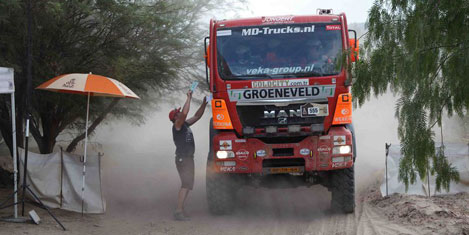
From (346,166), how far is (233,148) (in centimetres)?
177

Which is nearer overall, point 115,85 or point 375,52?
point 375,52

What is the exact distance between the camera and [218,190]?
354 inches

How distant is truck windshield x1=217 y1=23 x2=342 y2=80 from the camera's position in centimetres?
848

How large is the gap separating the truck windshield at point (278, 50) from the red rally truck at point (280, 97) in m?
0.02

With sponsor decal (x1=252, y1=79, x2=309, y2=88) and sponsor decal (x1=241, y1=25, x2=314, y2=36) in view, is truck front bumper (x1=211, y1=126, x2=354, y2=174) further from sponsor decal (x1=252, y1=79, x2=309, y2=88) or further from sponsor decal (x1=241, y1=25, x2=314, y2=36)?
sponsor decal (x1=241, y1=25, x2=314, y2=36)

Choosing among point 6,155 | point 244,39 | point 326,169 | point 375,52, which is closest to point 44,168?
point 244,39

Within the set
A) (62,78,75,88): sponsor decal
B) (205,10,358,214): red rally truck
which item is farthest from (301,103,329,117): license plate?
(62,78,75,88): sponsor decal

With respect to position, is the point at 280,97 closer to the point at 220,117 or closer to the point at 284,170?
the point at 220,117

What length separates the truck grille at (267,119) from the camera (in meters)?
8.48

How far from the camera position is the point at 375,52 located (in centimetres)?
572

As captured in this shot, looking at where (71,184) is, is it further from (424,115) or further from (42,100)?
(424,115)

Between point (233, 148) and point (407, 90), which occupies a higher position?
point (407, 90)

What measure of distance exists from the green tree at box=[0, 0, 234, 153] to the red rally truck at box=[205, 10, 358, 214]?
8.54ft

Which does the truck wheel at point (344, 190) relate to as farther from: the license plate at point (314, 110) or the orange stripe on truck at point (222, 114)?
the orange stripe on truck at point (222, 114)
